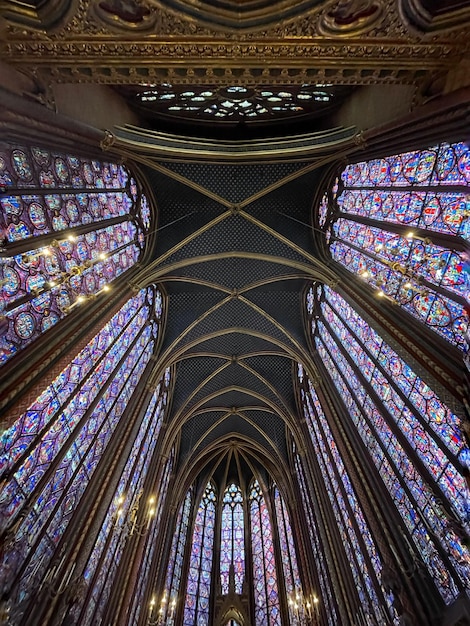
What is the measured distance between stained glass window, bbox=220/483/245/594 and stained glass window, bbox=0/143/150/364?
13984 mm

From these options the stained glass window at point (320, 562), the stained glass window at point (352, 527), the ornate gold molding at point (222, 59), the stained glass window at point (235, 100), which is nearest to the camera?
the ornate gold molding at point (222, 59)

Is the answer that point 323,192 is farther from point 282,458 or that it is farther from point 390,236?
point 282,458

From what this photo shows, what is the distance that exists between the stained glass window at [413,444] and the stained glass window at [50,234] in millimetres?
6694

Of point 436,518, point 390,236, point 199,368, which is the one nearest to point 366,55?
point 390,236

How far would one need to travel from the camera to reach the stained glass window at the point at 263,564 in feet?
49.1

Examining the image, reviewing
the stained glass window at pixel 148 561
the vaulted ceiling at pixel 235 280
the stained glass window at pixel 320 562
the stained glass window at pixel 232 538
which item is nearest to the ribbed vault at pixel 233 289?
the vaulted ceiling at pixel 235 280

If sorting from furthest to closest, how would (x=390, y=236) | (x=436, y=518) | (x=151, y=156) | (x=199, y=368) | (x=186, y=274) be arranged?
A: (x=199, y=368) < (x=186, y=274) < (x=151, y=156) < (x=390, y=236) < (x=436, y=518)

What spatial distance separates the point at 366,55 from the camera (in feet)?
17.7

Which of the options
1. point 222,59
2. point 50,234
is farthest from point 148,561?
point 222,59

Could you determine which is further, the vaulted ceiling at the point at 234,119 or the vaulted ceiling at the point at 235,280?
the vaulted ceiling at the point at 235,280

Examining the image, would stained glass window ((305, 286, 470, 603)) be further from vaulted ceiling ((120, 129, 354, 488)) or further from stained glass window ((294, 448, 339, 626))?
stained glass window ((294, 448, 339, 626))

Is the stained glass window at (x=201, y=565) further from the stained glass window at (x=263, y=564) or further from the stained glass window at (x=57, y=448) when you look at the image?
the stained glass window at (x=57, y=448)

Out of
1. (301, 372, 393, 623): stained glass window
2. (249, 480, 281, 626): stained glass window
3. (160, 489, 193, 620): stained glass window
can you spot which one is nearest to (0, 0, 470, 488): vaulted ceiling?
(160, 489, 193, 620): stained glass window

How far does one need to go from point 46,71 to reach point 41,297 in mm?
4048
